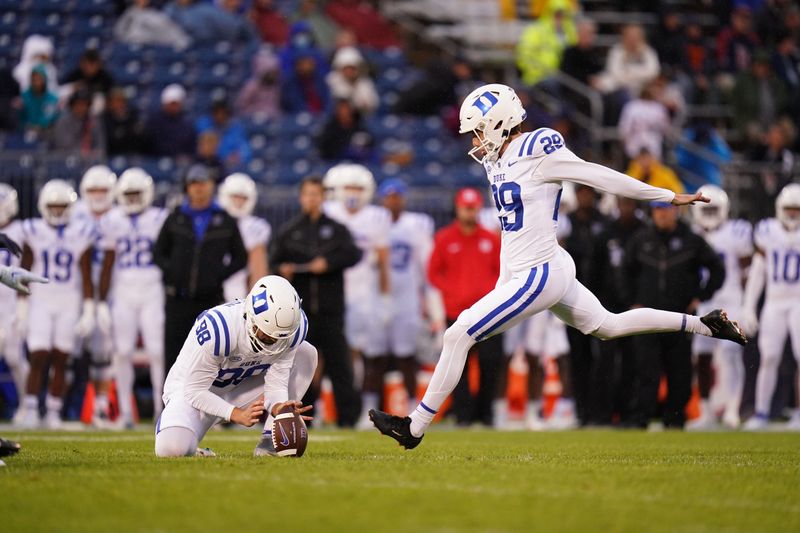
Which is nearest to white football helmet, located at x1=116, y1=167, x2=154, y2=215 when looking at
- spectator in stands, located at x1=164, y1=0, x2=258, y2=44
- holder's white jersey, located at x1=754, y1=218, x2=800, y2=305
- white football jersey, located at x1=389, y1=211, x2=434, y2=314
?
white football jersey, located at x1=389, y1=211, x2=434, y2=314

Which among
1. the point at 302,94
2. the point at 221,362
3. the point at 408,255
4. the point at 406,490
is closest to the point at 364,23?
the point at 302,94

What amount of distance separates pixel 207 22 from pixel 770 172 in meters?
6.98

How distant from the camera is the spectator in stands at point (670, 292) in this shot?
452 inches

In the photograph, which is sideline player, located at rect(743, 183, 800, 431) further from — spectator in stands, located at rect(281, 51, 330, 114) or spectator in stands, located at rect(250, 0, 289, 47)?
spectator in stands, located at rect(250, 0, 289, 47)

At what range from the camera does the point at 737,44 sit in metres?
18.9

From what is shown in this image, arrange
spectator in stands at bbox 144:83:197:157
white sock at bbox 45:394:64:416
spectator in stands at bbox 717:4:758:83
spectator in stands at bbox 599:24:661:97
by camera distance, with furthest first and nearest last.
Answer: spectator in stands at bbox 717:4:758:83 → spectator in stands at bbox 599:24:661:97 → spectator in stands at bbox 144:83:197:157 → white sock at bbox 45:394:64:416

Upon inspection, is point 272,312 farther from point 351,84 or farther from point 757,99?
point 757,99

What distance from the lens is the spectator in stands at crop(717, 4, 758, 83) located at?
61.9ft

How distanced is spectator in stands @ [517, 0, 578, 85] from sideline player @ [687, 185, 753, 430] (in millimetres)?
4734

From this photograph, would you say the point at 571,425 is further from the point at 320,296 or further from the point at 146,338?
the point at 146,338

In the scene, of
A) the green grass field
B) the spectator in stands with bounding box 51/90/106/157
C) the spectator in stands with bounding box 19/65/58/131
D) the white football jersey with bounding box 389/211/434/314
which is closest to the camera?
the green grass field

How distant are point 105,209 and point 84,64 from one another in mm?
3554

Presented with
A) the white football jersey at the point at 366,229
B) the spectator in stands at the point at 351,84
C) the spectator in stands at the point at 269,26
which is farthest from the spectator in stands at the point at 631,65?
the white football jersey at the point at 366,229

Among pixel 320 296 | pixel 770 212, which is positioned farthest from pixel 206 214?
pixel 770 212
